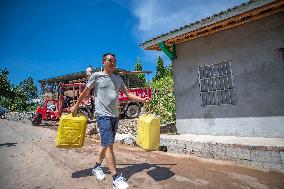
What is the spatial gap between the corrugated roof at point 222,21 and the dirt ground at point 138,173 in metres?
3.53

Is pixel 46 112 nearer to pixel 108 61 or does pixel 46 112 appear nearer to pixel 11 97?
pixel 108 61

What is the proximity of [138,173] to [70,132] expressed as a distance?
1.48 meters

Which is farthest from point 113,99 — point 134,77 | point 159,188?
point 134,77

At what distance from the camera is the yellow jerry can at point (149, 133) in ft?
14.5

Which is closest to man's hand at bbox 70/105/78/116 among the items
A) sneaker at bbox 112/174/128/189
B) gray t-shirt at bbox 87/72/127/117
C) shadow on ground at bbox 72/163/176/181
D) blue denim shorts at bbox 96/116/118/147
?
gray t-shirt at bbox 87/72/127/117

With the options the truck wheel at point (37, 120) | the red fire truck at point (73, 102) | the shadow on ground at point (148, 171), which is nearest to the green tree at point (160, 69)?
the red fire truck at point (73, 102)

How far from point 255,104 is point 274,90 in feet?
1.91

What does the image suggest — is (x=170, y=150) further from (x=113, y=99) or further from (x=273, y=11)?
(x=273, y=11)

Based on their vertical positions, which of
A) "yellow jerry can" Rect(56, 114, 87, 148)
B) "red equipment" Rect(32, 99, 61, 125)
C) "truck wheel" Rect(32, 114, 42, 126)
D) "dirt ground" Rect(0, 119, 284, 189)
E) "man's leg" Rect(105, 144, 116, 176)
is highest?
"red equipment" Rect(32, 99, 61, 125)

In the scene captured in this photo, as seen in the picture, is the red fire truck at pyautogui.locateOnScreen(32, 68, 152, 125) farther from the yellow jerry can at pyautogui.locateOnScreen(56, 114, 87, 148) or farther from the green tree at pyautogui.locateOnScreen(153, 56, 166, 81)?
the green tree at pyautogui.locateOnScreen(153, 56, 166, 81)

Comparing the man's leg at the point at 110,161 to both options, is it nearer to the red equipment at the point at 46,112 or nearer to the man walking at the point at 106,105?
the man walking at the point at 106,105

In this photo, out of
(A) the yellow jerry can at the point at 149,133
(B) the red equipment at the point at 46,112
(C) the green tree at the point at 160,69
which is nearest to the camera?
(A) the yellow jerry can at the point at 149,133

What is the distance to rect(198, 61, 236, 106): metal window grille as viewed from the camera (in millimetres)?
7141

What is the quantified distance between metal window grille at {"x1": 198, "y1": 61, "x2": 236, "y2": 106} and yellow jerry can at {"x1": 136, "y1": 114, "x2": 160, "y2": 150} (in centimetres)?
338
